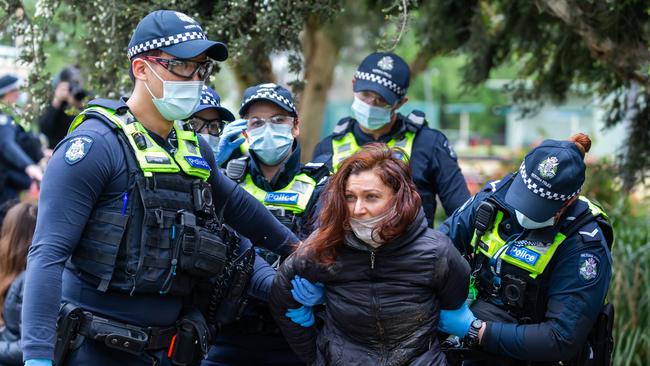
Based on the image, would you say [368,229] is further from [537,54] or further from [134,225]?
[537,54]

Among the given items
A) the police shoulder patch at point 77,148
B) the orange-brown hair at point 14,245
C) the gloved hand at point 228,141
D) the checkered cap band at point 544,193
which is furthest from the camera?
the orange-brown hair at point 14,245

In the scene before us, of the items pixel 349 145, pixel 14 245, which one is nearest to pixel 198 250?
pixel 349 145

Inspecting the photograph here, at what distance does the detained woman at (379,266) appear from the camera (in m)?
3.03

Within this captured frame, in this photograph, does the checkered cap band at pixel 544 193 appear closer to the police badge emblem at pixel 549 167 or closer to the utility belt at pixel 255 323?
the police badge emblem at pixel 549 167

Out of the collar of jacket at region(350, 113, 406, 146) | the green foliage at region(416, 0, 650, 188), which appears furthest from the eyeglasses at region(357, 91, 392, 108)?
the green foliage at region(416, 0, 650, 188)

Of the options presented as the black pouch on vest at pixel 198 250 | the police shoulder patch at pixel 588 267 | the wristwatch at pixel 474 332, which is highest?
the black pouch on vest at pixel 198 250

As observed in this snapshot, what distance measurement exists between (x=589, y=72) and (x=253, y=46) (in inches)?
100

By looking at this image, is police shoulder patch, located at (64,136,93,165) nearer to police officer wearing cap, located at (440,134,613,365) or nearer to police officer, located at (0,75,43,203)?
police officer wearing cap, located at (440,134,613,365)

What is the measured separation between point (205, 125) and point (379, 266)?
1.58m

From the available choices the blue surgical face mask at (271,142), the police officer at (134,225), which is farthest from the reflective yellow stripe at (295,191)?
the police officer at (134,225)

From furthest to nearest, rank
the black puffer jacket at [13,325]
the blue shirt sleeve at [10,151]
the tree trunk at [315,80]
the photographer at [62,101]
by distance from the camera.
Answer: the tree trunk at [315,80], the blue shirt sleeve at [10,151], the photographer at [62,101], the black puffer jacket at [13,325]

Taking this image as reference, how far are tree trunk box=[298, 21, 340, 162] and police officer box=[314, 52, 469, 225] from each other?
4346 mm

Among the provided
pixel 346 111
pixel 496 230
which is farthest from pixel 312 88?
pixel 346 111

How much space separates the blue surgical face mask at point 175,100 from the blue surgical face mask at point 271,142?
0.89 m
